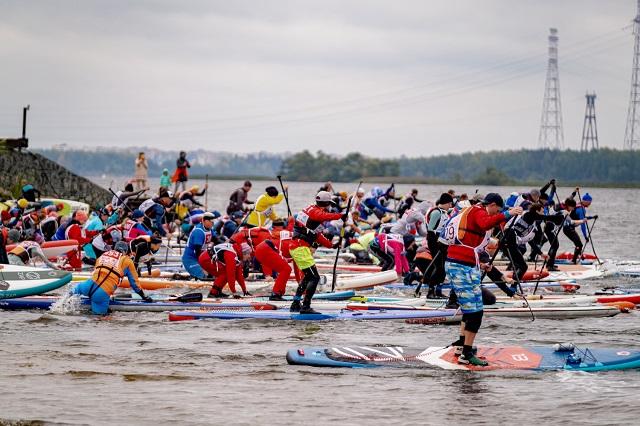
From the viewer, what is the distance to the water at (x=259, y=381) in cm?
1102

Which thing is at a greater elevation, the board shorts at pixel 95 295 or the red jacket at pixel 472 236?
the red jacket at pixel 472 236

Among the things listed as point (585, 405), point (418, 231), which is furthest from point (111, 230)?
point (585, 405)

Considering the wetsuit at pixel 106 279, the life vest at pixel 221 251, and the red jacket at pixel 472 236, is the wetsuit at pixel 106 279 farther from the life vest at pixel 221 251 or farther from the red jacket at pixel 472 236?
the red jacket at pixel 472 236

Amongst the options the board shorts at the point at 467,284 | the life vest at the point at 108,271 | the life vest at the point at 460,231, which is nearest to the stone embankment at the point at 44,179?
the life vest at the point at 108,271

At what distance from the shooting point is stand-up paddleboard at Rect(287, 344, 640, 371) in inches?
507

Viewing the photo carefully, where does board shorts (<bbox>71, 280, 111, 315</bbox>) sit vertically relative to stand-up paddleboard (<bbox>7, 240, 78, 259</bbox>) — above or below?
below

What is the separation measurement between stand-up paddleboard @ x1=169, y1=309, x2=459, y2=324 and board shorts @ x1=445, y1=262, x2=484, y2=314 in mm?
4030

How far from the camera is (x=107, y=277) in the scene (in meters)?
16.6

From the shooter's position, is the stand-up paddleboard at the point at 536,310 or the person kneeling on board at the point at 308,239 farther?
the stand-up paddleboard at the point at 536,310

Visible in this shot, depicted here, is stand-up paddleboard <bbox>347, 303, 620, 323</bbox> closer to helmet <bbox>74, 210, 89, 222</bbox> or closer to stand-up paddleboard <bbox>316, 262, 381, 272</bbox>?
stand-up paddleboard <bbox>316, 262, 381, 272</bbox>

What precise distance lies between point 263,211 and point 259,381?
996cm

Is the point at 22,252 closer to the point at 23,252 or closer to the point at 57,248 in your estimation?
the point at 23,252

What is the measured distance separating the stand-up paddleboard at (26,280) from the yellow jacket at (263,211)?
5.07 meters

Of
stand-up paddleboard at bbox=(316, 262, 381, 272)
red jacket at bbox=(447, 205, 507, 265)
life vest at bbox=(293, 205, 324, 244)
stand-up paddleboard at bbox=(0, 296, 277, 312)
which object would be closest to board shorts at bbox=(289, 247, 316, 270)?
life vest at bbox=(293, 205, 324, 244)
